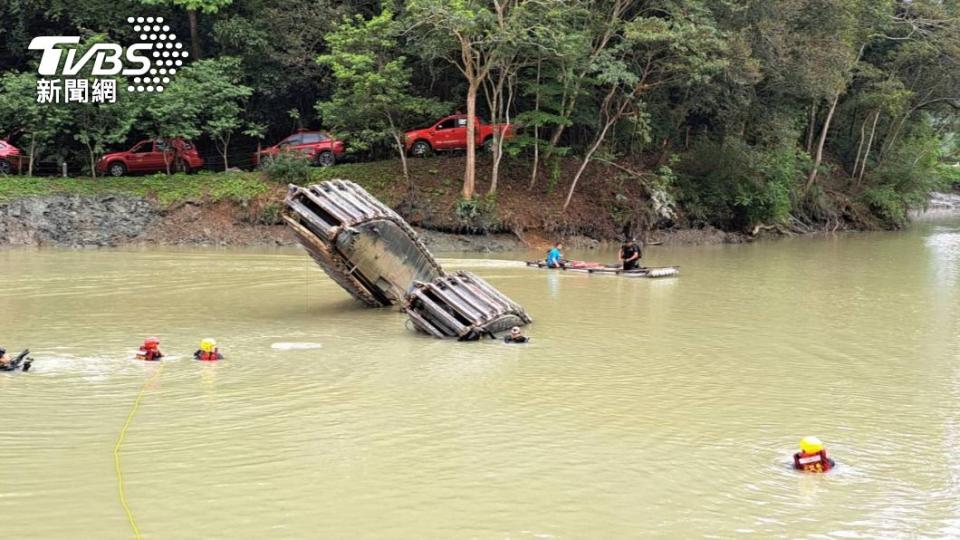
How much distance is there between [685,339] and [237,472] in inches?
313

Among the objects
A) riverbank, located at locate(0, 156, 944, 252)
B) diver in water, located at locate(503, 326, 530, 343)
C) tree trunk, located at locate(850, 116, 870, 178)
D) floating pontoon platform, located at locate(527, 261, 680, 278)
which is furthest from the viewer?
tree trunk, located at locate(850, 116, 870, 178)

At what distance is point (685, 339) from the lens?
13.3 metres

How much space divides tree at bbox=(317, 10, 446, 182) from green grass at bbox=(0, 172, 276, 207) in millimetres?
3386

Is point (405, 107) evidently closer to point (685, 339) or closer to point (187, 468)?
point (685, 339)

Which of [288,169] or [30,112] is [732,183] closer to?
[288,169]

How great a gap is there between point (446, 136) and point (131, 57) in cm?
1126

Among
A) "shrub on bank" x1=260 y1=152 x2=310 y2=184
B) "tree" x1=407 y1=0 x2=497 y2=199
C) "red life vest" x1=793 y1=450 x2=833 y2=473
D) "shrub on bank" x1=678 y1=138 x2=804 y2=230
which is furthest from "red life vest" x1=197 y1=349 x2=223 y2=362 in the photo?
"shrub on bank" x1=678 y1=138 x2=804 y2=230

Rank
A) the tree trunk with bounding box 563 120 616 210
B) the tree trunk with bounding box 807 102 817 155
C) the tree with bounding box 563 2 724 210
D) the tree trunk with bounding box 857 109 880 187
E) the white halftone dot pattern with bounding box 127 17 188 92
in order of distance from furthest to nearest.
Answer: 1. the tree trunk with bounding box 857 109 880 187
2. the tree trunk with bounding box 807 102 817 155
3. the white halftone dot pattern with bounding box 127 17 188 92
4. the tree trunk with bounding box 563 120 616 210
5. the tree with bounding box 563 2 724 210

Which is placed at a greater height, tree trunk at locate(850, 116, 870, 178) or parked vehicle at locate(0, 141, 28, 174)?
tree trunk at locate(850, 116, 870, 178)

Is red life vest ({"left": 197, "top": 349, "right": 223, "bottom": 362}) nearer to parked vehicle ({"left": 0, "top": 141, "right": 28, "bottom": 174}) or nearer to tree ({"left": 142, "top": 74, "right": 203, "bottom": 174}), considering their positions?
tree ({"left": 142, "top": 74, "right": 203, "bottom": 174})

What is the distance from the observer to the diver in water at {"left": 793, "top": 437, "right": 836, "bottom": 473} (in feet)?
23.7

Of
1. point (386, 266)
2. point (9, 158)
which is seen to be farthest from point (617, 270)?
point (9, 158)

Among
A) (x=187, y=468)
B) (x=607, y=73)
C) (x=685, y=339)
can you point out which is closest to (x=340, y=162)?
(x=607, y=73)

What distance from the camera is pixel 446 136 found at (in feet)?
106
